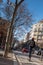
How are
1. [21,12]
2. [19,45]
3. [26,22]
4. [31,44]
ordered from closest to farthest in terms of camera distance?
[31,44], [21,12], [26,22], [19,45]

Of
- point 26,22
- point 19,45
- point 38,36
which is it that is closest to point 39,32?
point 38,36

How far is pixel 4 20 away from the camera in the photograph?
50125 millimetres

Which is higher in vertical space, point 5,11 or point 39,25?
point 39,25

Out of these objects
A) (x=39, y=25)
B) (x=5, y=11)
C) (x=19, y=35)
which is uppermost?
(x=39, y=25)

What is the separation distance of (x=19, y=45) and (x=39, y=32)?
16037mm

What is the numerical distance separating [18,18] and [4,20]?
3663 mm

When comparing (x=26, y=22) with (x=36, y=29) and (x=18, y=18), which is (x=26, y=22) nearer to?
(x=18, y=18)

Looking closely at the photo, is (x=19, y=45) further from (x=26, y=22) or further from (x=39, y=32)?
(x=26, y=22)

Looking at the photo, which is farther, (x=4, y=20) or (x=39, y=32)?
(x=39, y=32)

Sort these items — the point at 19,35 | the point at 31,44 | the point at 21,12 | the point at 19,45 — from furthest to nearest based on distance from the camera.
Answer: the point at 19,45
the point at 19,35
the point at 21,12
the point at 31,44

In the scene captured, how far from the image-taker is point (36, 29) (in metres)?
157

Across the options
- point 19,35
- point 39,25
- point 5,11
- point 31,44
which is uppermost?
point 39,25

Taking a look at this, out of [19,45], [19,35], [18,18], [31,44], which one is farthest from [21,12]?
[19,45]

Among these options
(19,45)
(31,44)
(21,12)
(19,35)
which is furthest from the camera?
(19,45)
